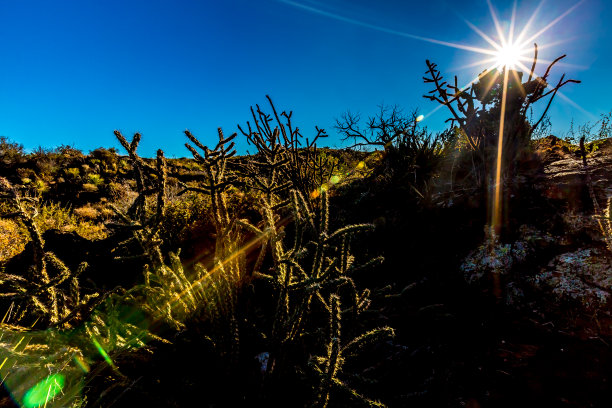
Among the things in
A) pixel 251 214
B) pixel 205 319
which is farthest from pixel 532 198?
pixel 251 214

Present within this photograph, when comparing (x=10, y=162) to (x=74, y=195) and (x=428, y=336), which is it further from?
(x=428, y=336)

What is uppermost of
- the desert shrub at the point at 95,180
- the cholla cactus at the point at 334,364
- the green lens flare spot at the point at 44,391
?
the desert shrub at the point at 95,180

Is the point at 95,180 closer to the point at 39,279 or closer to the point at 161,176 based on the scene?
the point at 39,279

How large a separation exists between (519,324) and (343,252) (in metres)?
0.95

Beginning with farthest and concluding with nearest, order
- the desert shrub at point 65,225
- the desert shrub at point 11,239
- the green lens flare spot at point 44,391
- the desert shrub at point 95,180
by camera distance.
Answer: the desert shrub at point 95,180, the desert shrub at point 65,225, the desert shrub at point 11,239, the green lens flare spot at point 44,391

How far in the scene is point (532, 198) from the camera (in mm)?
2074

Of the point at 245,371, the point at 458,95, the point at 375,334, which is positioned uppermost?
the point at 458,95

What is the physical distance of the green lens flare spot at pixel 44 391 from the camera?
1.15m

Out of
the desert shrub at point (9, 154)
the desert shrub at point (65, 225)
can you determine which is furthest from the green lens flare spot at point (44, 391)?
the desert shrub at point (9, 154)

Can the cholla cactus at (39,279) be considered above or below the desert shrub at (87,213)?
below

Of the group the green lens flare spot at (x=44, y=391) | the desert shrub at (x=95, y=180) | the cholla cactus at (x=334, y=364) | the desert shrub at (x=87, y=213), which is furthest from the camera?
the desert shrub at (x=95, y=180)

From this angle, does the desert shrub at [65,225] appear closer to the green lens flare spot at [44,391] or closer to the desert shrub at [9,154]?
the green lens flare spot at [44,391]

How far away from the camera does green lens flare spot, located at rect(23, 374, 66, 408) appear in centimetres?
115

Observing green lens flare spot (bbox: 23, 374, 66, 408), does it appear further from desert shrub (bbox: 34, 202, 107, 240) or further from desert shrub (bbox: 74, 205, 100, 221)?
desert shrub (bbox: 74, 205, 100, 221)
